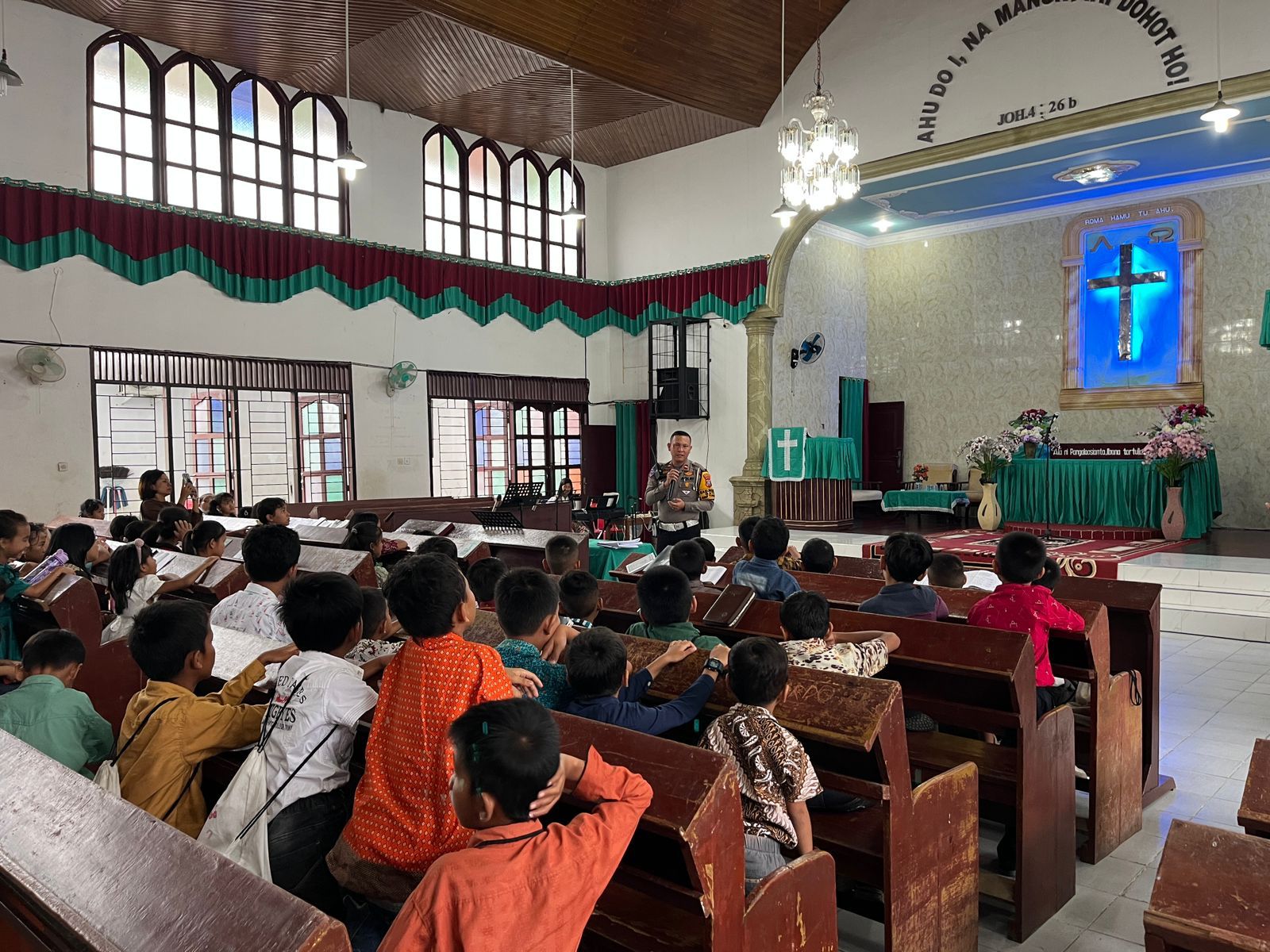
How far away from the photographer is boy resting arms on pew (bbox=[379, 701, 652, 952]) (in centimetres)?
119

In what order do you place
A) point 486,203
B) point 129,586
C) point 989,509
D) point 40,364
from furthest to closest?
1. point 486,203
2. point 989,509
3. point 40,364
4. point 129,586

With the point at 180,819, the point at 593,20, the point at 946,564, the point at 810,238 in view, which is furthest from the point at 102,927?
the point at 810,238

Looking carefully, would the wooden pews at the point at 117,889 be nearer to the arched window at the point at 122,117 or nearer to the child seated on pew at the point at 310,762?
the child seated on pew at the point at 310,762

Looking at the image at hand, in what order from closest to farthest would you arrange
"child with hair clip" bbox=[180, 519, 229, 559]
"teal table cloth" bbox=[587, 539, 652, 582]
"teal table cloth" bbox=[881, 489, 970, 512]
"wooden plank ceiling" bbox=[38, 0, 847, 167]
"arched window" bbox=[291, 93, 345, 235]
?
"child with hair clip" bbox=[180, 519, 229, 559]
"teal table cloth" bbox=[587, 539, 652, 582]
"wooden plank ceiling" bbox=[38, 0, 847, 167]
"arched window" bbox=[291, 93, 345, 235]
"teal table cloth" bbox=[881, 489, 970, 512]

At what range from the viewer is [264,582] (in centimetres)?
317

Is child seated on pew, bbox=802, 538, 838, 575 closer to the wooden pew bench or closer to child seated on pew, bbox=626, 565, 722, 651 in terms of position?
the wooden pew bench

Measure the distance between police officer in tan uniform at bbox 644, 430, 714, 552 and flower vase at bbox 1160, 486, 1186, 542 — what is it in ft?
18.5

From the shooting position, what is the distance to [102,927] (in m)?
1.08

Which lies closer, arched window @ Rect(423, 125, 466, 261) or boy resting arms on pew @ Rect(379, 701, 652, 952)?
boy resting arms on pew @ Rect(379, 701, 652, 952)

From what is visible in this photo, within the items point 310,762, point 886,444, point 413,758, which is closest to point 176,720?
point 310,762

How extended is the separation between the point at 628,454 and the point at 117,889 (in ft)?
36.6

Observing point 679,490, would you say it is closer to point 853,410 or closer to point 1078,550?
point 1078,550

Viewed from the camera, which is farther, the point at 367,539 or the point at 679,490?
the point at 679,490

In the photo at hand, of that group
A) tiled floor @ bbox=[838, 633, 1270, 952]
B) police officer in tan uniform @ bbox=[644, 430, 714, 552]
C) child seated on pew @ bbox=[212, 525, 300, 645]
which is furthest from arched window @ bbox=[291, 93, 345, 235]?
tiled floor @ bbox=[838, 633, 1270, 952]
